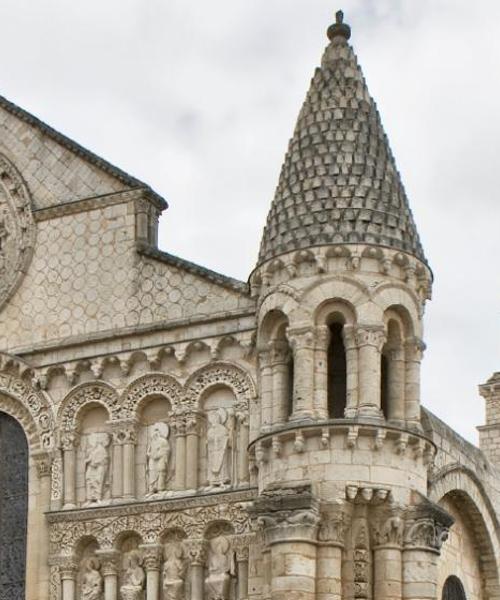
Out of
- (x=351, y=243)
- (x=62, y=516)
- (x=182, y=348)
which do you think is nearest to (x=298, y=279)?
(x=351, y=243)

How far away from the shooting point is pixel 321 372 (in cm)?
2050

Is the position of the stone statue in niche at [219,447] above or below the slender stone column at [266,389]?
below

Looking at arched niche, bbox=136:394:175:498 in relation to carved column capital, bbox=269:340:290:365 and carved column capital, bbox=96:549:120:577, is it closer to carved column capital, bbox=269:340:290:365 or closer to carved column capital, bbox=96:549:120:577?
carved column capital, bbox=96:549:120:577

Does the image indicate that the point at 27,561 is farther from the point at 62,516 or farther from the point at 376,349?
the point at 376,349

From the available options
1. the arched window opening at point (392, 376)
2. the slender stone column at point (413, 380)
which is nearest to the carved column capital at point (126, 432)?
the arched window opening at point (392, 376)

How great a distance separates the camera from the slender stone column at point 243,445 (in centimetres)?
2144

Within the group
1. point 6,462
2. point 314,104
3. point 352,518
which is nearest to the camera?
point 352,518

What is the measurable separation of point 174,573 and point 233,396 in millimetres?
2196

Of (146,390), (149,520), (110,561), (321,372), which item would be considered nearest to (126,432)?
(146,390)

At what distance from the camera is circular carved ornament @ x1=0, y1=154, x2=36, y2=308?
2402 cm

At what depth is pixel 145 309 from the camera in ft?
74.7

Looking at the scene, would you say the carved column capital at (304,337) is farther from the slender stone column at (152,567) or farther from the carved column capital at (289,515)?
the slender stone column at (152,567)

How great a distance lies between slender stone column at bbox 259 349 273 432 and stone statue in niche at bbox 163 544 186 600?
6.15 ft

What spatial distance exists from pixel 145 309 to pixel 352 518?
4219 mm
